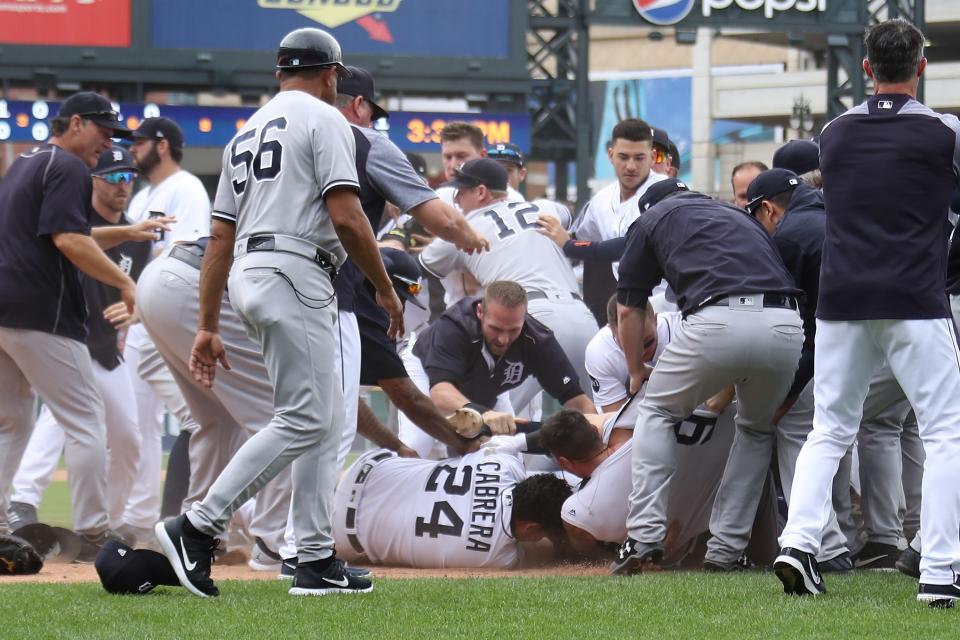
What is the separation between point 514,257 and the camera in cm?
827

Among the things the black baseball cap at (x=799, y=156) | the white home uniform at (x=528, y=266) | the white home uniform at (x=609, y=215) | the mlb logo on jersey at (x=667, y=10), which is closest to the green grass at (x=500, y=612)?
the black baseball cap at (x=799, y=156)

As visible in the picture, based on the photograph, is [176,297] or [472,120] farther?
[472,120]

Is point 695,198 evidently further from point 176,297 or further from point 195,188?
point 195,188

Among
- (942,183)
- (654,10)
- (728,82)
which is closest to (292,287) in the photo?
(942,183)

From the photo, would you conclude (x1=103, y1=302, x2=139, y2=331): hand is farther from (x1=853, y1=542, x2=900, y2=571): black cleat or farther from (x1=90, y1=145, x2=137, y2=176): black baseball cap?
(x1=853, y1=542, x2=900, y2=571): black cleat

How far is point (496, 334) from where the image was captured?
7348 millimetres

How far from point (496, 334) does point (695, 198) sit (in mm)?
1591

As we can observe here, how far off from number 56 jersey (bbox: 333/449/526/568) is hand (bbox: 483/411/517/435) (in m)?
0.35

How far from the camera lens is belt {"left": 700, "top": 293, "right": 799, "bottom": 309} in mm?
5727

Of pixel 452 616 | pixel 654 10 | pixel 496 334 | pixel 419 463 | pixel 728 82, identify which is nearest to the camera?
pixel 452 616

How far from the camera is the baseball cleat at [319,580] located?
5129 mm

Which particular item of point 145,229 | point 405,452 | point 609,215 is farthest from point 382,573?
point 609,215

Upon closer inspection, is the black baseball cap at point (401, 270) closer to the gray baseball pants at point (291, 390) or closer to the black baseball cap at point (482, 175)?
the black baseball cap at point (482, 175)

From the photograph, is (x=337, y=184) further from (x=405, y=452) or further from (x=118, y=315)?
(x=118, y=315)
